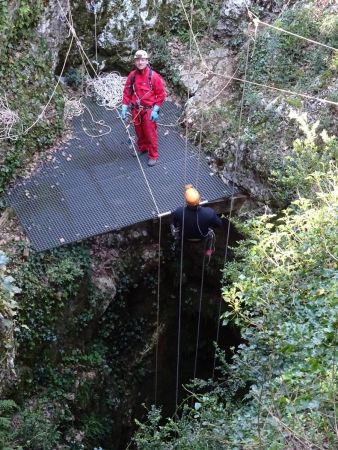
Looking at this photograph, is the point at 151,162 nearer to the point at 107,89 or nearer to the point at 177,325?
the point at 107,89

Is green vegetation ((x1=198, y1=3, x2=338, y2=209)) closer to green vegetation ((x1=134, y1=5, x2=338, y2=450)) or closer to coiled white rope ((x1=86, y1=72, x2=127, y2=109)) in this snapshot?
green vegetation ((x1=134, y1=5, x2=338, y2=450))

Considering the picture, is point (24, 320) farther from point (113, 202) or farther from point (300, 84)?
point (300, 84)

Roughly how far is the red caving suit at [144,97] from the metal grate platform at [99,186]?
52 cm

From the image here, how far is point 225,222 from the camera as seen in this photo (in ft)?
23.7

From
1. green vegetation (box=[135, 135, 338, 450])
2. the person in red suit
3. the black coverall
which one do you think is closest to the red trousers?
the person in red suit

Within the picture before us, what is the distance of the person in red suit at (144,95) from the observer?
22.2 ft

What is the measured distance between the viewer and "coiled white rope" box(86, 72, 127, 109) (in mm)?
8242

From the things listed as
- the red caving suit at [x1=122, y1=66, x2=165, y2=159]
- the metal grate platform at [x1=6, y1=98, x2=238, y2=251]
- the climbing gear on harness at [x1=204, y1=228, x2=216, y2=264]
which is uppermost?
the red caving suit at [x1=122, y1=66, x2=165, y2=159]

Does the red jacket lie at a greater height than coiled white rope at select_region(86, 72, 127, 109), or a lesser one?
greater

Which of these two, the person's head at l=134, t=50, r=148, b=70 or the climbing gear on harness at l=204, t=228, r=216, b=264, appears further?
the person's head at l=134, t=50, r=148, b=70

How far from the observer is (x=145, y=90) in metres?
6.87

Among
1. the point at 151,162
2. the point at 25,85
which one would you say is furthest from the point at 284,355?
the point at 25,85

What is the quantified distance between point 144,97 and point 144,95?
2 centimetres

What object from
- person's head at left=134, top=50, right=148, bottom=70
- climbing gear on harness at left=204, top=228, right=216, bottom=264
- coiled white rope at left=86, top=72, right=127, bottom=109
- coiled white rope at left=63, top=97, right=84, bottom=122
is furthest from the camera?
coiled white rope at left=86, top=72, right=127, bottom=109
